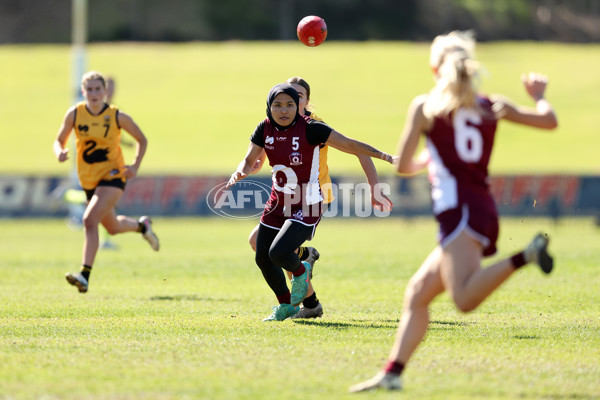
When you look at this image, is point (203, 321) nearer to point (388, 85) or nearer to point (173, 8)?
point (388, 85)

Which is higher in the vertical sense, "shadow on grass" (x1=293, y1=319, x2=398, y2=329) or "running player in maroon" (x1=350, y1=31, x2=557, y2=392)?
"running player in maroon" (x1=350, y1=31, x2=557, y2=392)

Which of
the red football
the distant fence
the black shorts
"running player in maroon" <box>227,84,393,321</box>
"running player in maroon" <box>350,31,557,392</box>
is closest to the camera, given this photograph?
"running player in maroon" <box>350,31,557,392</box>

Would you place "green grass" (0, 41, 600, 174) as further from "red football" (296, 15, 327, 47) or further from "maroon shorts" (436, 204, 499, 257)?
"maroon shorts" (436, 204, 499, 257)

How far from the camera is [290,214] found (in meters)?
8.44

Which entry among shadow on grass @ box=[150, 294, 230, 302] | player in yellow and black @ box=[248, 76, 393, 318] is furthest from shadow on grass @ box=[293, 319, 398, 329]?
shadow on grass @ box=[150, 294, 230, 302]

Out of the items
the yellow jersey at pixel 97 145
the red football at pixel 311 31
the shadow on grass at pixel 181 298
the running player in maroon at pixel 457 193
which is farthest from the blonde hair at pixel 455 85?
the yellow jersey at pixel 97 145

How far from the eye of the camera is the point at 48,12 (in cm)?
6169

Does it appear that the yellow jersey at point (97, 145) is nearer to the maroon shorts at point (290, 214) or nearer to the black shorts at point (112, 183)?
the black shorts at point (112, 183)

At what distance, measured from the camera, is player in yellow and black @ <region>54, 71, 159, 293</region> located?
10688mm

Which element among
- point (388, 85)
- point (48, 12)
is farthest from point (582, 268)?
point (48, 12)

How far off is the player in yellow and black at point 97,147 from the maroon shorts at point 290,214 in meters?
2.82

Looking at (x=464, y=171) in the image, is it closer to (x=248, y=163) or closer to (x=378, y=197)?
(x=378, y=197)

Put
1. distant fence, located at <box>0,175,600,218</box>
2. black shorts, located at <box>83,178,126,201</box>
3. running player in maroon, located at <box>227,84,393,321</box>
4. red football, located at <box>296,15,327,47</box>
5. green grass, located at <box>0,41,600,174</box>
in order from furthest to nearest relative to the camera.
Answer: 1. green grass, located at <box>0,41,600,174</box>
2. distant fence, located at <box>0,175,600,218</box>
3. black shorts, located at <box>83,178,126,201</box>
4. red football, located at <box>296,15,327,47</box>
5. running player in maroon, located at <box>227,84,393,321</box>

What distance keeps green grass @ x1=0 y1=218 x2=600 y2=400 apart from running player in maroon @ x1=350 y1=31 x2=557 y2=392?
17.1 inches
